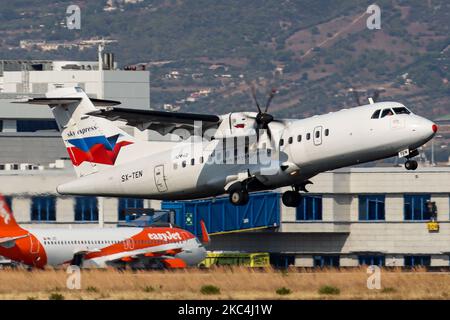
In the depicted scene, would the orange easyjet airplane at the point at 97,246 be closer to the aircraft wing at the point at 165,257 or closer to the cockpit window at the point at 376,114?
the aircraft wing at the point at 165,257

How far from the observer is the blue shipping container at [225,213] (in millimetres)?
75875

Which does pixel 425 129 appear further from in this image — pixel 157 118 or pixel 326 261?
pixel 326 261

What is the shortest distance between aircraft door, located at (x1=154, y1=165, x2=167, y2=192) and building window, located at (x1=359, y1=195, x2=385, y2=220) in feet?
104

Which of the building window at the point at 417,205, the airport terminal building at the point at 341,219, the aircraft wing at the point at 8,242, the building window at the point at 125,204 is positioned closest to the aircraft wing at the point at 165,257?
the aircraft wing at the point at 8,242

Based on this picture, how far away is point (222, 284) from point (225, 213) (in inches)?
1073

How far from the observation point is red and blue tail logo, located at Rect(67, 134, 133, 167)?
53219 mm

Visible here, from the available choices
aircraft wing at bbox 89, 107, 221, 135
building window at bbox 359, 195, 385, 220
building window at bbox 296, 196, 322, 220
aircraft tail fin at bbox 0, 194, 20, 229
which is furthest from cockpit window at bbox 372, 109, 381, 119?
building window at bbox 359, 195, 385, 220

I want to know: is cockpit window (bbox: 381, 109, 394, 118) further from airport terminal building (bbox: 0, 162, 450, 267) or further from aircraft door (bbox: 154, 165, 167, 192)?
airport terminal building (bbox: 0, 162, 450, 267)

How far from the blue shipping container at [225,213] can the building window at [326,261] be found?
3211 millimetres

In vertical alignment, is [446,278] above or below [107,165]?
below
